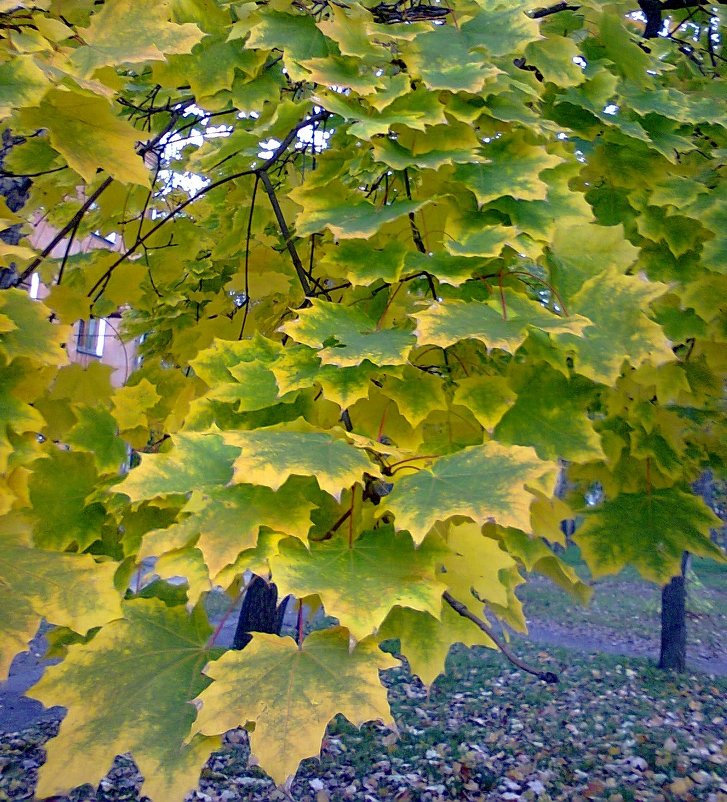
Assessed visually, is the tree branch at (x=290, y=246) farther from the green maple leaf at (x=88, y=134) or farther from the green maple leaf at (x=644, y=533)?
the green maple leaf at (x=644, y=533)

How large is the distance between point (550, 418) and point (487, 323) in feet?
1.11

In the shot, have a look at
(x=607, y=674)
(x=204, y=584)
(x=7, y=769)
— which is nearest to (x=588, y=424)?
(x=204, y=584)

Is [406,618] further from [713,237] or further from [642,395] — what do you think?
[713,237]

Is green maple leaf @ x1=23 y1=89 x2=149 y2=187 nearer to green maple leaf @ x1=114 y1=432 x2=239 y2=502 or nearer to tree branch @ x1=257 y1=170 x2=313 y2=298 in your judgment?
tree branch @ x1=257 y1=170 x2=313 y2=298

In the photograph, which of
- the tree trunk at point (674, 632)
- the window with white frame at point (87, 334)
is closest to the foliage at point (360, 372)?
the window with white frame at point (87, 334)

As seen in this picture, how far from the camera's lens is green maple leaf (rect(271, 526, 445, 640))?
1.02 m

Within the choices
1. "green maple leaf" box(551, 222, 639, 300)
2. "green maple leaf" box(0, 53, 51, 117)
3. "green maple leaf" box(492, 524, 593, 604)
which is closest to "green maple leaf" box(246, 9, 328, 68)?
"green maple leaf" box(0, 53, 51, 117)

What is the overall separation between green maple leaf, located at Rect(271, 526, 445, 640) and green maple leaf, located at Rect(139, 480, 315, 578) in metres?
0.05

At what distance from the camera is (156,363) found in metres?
2.48

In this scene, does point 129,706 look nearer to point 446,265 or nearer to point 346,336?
point 346,336

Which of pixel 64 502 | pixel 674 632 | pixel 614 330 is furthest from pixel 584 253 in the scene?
pixel 674 632

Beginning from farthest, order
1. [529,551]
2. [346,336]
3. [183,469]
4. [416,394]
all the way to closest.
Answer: [529,551]
[416,394]
[346,336]
[183,469]

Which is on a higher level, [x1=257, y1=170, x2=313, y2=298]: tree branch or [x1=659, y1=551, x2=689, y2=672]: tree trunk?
[x1=257, y1=170, x2=313, y2=298]: tree branch

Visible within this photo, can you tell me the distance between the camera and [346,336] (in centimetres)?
136
